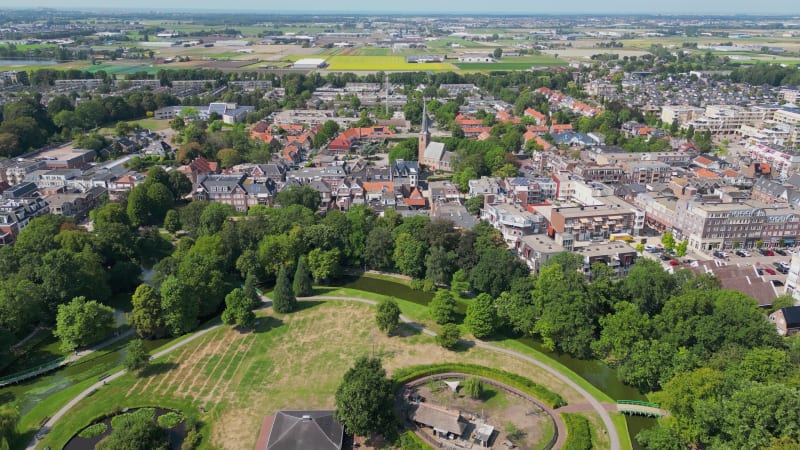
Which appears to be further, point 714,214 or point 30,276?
point 714,214

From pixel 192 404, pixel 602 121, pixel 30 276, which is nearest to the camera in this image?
pixel 192 404

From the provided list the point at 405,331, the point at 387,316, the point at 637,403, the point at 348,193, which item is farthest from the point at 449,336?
the point at 348,193

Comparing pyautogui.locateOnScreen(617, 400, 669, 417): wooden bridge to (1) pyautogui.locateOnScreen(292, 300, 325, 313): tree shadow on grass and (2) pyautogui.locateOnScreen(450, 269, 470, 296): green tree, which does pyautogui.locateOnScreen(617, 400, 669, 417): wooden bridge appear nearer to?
(2) pyautogui.locateOnScreen(450, 269, 470, 296): green tree

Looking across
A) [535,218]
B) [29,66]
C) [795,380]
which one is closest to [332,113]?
[535,218]

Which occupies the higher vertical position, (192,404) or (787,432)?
(787,432)

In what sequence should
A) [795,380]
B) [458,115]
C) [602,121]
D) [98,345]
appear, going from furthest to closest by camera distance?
[458,115] < [602,121] < [98,345] < [795,380]

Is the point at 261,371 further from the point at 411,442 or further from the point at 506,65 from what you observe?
the point at 506,65

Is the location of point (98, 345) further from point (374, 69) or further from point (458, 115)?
point (374, 69)

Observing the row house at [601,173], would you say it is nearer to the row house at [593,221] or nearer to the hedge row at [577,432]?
the row house at [593,221]
